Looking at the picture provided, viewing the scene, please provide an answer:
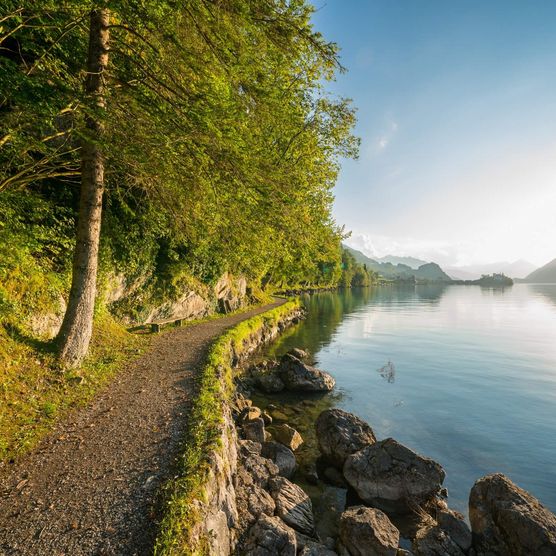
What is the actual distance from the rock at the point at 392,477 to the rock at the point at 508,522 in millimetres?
1266

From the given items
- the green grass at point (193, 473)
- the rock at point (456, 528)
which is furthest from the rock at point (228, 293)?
the rock at point (456, 528)

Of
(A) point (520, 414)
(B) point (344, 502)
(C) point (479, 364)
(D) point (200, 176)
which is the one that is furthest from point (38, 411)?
(C) point (479, 364)

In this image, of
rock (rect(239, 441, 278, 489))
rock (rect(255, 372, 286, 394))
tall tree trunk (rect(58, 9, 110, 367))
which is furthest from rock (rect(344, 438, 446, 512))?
tall tree trunk (rect(58, 9, 110, 367))

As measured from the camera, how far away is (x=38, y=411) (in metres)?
7.78

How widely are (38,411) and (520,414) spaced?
21464 mm

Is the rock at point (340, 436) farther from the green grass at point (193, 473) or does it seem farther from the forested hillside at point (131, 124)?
the forested hillside at point (131, 124)

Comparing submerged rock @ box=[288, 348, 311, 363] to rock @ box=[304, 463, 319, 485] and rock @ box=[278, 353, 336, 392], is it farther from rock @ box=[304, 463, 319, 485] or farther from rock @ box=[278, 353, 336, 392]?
rock @ box=[304, 463, 319, 485]

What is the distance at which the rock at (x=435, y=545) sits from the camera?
23.0 feet

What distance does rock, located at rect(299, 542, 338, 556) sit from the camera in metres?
6.25

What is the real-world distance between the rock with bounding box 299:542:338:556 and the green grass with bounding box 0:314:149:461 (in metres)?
6.50

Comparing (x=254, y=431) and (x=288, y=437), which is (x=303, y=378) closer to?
(x=288, y=437)

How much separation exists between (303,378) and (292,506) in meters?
10.0

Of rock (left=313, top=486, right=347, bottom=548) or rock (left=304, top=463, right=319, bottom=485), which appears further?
rock (left=304, top=463, right=319, bottom=485)

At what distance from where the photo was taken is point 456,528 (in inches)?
298
